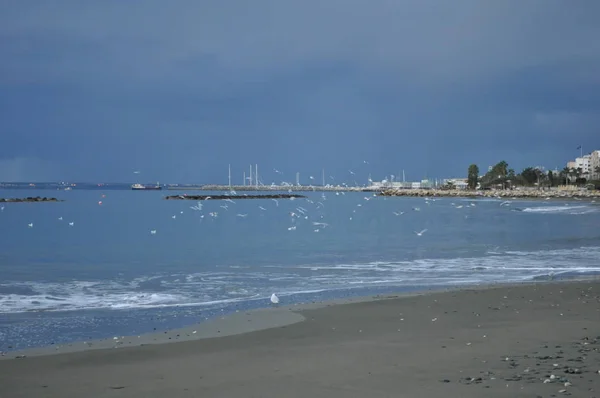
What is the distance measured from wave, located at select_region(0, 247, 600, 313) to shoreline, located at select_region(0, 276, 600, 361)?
5.20 feet

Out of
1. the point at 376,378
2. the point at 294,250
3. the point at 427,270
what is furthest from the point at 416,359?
the point at 294,250

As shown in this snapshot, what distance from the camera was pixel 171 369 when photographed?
806cm

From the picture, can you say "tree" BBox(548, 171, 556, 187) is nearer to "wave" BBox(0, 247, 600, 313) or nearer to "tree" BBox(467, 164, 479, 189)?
"tree" BBox(467, 164, 479, 189)

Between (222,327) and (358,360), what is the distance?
3500 millimetres

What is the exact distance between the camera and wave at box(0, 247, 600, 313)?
47.9 feet

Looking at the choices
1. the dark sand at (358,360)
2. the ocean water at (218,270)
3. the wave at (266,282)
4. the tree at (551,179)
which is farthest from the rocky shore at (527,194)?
the dark sand at (358,360)

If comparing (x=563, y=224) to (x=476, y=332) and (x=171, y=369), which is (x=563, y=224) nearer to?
(x=476, y=332)

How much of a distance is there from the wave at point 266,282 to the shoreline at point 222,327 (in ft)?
5.20

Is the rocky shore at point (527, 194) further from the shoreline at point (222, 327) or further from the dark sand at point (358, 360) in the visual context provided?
the dark sand at point (358, 360)

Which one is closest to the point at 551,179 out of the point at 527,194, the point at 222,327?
the point at 527,194

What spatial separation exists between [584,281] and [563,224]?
32.9 m

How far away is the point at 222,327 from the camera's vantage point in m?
11.1

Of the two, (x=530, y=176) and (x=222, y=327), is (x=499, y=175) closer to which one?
(x=530, y=176)

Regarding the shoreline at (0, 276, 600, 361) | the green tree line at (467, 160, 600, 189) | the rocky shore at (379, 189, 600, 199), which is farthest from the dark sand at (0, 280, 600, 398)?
the green tree line at (467, 160, 600, 189)
